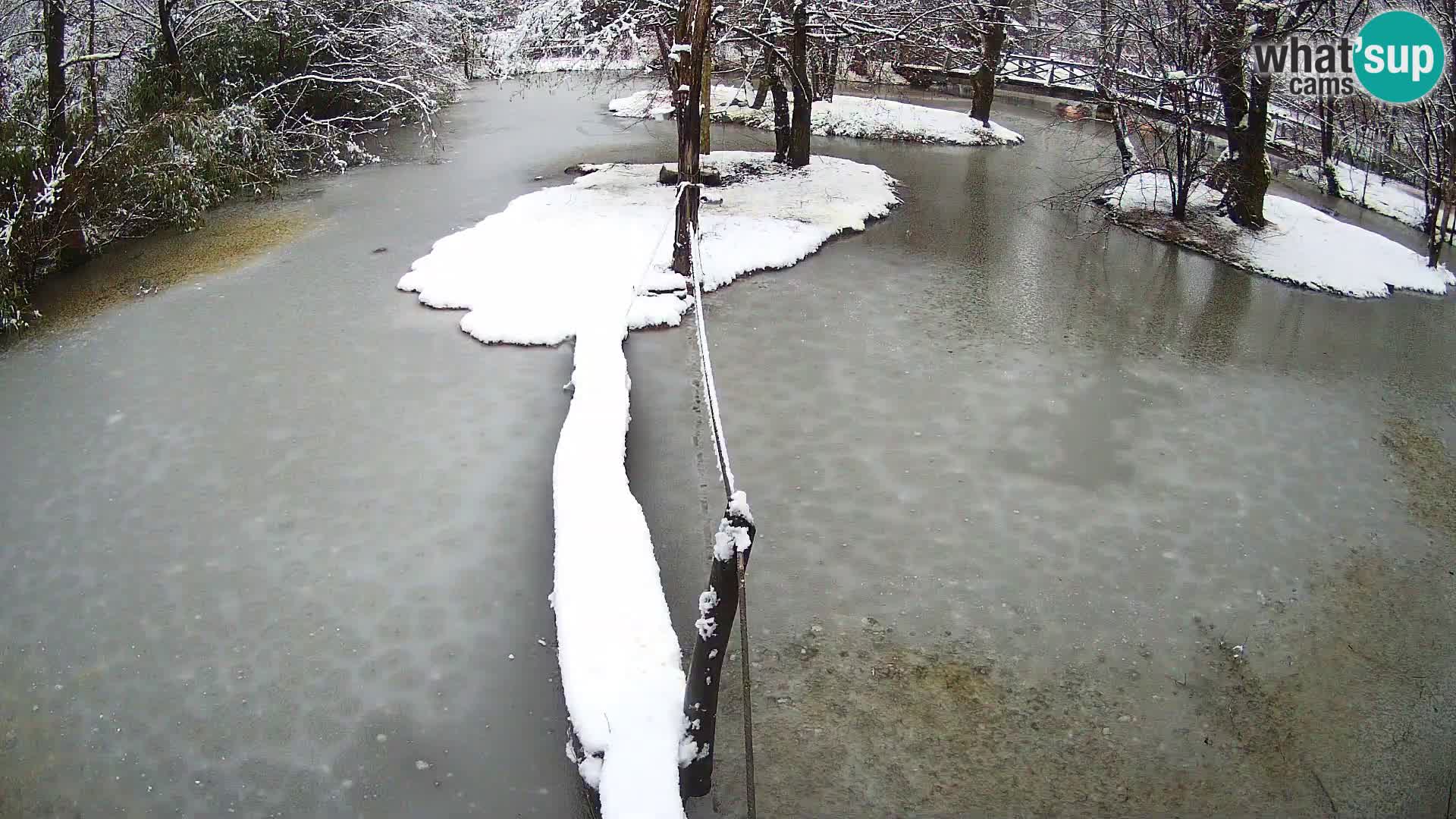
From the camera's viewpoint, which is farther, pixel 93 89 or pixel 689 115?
pixel 93 89

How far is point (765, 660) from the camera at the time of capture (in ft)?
16.4

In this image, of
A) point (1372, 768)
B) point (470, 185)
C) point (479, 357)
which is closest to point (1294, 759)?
point (1372, 768)

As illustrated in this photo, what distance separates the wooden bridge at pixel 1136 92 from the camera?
12.5 metres

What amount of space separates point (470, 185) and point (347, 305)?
5.45 meters

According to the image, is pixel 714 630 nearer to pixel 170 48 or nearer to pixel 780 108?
pixel 780 108

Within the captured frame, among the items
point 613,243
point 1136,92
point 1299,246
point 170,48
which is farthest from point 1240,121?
point 170,48

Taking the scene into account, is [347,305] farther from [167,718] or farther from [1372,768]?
[1372,768]

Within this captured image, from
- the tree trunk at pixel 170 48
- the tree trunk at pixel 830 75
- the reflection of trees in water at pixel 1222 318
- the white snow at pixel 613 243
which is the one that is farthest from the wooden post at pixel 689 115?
the tree trunk at pixel 170 48

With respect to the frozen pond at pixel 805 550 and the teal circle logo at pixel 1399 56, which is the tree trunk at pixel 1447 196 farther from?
the frozen pond at pixel 805 550

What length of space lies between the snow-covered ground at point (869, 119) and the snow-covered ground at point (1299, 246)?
18.5ft

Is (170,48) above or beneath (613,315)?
above

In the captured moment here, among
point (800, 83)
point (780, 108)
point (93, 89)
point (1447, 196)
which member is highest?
point (800, 83)

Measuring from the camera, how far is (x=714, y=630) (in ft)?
11.5

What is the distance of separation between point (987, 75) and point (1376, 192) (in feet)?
24.1
